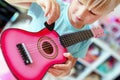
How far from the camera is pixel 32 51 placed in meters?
0.62

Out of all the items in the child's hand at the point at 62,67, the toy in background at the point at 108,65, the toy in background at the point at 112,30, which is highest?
the toy in background at the point at 112,30

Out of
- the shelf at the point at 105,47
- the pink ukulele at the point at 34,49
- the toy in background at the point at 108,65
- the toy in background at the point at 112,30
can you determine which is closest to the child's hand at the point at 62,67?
the pink ukulele at the point at 34,49

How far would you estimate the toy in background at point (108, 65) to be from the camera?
1.57m

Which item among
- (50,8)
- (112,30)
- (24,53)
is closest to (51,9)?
(50,8)

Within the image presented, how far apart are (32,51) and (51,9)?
10cm

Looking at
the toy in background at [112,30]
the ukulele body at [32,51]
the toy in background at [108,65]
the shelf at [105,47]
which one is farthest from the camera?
the toy in background at [108,65]

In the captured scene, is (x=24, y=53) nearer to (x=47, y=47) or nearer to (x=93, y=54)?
(x=47, y=47)

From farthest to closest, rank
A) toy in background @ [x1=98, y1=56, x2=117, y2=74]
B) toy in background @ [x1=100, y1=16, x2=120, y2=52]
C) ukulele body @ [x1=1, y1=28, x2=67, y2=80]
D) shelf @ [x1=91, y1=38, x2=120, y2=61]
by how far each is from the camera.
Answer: toy in background @ [x1=98, y1=56, x2=117, y2=74], shelf @ [x1=91, y1=38, x2=120, y2=61], toy in background @ [x1=100, y1=16, x2=120, y2=52], ukulele body @ [x1=1, y1=28, x2=67, y2=80]

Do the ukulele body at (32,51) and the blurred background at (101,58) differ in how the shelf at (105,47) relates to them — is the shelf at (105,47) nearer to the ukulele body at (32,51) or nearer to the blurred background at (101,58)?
the blurred background at (101,58)

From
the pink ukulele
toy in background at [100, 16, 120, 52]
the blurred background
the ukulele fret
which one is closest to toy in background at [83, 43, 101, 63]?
the blurred background

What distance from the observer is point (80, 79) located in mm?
1614

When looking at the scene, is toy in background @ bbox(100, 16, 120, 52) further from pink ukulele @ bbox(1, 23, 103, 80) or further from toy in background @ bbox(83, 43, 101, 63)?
pink ukulele @ bbox(1, 23, 103, 80)

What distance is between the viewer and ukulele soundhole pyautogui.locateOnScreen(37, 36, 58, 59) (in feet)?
2.07

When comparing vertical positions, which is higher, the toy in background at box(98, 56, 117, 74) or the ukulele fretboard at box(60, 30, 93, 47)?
the ukulele fretboard at box(60, 30, 93, 47)
